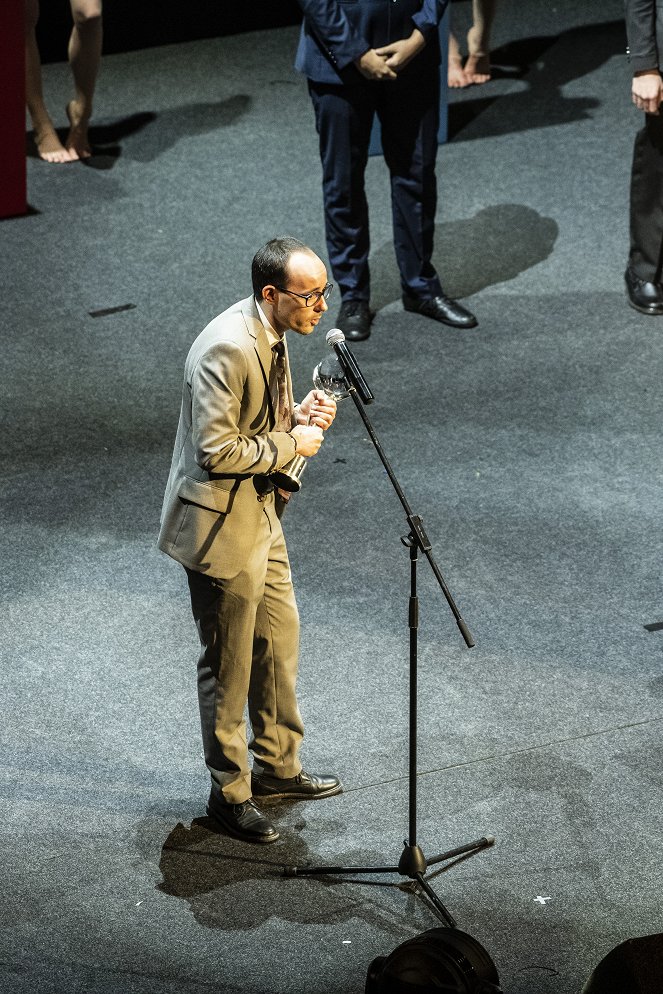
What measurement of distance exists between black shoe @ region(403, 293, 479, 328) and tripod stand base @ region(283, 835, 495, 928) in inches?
113

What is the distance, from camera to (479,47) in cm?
827

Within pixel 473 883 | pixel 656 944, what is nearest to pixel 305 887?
pixel 473 883

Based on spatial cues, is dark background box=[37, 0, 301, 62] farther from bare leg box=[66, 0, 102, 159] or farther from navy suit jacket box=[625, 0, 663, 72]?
navy suit jacket box=[625, 0, 663, 72]

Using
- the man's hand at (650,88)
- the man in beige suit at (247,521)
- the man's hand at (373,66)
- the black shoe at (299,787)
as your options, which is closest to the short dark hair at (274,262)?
the man in beige suit at (247,521)

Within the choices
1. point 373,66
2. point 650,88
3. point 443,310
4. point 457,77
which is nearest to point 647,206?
point 650,88

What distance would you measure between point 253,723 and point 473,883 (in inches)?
25.8

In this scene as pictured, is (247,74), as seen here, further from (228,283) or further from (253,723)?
(253,723)

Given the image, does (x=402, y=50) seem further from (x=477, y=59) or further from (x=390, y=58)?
(x=477, y=59)

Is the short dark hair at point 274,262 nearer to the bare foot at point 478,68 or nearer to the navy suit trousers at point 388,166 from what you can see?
the navy suit trousers at point 388,166

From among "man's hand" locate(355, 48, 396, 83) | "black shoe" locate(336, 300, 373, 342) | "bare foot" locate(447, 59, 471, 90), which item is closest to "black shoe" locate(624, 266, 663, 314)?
"black shoe" locate(336, 300, 373, 342)

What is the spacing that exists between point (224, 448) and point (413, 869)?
106cm

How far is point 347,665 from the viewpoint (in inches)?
161

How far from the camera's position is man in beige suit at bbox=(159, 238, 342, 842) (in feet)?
10.2

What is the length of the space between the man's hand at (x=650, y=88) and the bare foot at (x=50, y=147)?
309 cm
